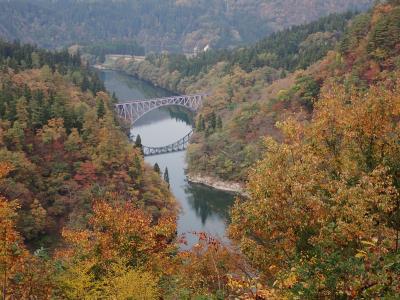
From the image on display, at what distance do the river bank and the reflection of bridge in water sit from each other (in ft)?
42.0

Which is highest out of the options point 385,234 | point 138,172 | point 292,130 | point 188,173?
point 292,130

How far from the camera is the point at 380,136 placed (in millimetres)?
14297

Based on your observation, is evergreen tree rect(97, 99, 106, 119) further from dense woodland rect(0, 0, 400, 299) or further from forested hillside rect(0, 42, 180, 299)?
dense woodland rect(0, 0, 400, 299)

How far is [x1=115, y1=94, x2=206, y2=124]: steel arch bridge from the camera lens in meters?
75.2

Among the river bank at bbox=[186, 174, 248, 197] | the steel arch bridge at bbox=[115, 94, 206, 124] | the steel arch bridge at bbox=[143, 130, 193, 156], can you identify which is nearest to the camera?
the river bank at bbox=[186, 174, 248, 197]

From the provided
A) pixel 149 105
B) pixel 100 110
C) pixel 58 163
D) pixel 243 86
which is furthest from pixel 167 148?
pixel 58 163

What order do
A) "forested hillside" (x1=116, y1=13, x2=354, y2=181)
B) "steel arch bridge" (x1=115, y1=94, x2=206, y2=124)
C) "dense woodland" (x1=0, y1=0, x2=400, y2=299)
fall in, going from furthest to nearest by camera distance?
1. "steel arch bridge" (x1=115, y1=94, x2=206, y2=124)
2. "forested hillside" (x1=116, y1=13, x2=354, y2=181)
3. "dense woodland" (x1=0, y1=0, x2=400, y2=299)

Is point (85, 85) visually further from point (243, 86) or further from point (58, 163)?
point (58, 163)

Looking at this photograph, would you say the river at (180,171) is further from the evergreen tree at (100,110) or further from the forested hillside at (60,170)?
the evergreen tree at (100,110)

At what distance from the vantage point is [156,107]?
80.2 metres

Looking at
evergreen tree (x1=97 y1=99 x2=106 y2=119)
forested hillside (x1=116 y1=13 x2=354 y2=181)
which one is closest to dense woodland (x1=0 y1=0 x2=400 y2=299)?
evergreen tree (x1=97 y1=99 x2=106 y2=119)

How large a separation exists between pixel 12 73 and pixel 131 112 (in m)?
21.6

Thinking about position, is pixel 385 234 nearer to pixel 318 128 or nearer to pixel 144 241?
pixel 318 128

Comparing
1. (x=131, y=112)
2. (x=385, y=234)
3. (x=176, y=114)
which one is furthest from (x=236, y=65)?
(x=385, y=234)
